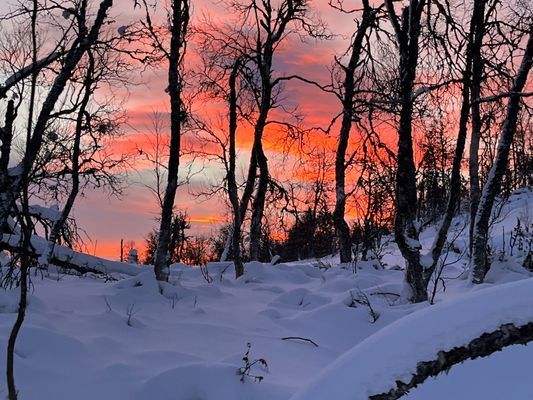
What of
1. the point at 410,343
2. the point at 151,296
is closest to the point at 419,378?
the point at 410,343

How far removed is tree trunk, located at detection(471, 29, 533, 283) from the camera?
8.09 metres

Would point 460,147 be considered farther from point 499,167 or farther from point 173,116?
point 173,116

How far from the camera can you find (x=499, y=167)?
827 centimetres

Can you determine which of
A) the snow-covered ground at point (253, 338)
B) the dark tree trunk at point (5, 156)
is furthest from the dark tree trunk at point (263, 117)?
the dark tree trunk at point (5, 156)

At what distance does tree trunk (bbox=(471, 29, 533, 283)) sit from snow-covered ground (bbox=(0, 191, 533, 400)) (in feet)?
1.31

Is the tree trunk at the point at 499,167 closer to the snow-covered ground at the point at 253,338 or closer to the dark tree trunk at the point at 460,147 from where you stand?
the snow-covered ground at the point at 253,338

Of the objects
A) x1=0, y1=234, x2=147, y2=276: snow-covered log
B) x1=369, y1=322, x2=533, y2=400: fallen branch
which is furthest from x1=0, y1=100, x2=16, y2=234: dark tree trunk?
x1=0, y1=234, x2=147, y2=276: snow-covered log

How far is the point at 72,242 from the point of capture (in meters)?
9.12

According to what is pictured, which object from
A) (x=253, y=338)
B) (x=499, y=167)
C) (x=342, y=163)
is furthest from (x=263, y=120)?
(x=253, y=338)

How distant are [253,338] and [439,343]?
15.6ft

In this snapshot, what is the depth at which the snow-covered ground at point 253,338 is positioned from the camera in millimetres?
1488

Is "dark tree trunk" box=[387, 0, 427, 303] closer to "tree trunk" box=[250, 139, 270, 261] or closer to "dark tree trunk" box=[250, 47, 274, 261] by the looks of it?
"dark tree trunk" box=[250, 47, 274, 261]

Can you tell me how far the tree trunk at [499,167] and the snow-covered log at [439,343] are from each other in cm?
728

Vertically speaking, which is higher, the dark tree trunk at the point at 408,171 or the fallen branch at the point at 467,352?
the dark tree trunk at the point at 408,171
